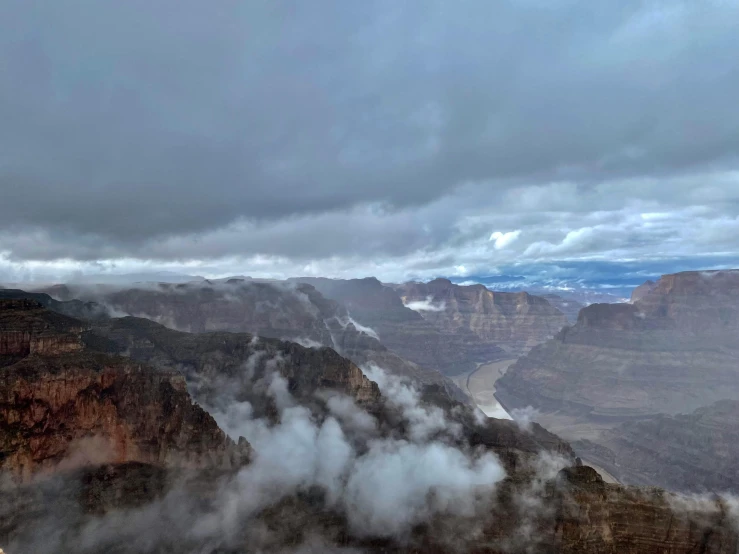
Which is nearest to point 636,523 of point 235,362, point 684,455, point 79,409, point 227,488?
point 227,488

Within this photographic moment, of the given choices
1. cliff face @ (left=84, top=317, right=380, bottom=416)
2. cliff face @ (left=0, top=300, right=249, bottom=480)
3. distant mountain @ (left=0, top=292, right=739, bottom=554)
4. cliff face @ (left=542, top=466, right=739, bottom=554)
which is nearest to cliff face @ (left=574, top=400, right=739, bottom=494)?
distant mountain @ (left=0, top=292, right=739, bottom=554)

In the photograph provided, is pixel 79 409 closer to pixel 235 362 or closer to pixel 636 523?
pixel 235 362

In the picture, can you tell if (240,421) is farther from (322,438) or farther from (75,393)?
(75,393)

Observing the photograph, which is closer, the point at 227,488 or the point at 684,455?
the point at 227,488

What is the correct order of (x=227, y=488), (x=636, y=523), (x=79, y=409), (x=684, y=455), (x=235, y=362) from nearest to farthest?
(x=636, y=523)
(x=79, y=409)
(x=227, y=488)
(x=235, y=362)
(x=684, y=455)

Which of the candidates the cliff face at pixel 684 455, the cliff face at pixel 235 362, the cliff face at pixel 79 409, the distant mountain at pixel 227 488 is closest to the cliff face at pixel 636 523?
the distant mountain at pixel 227 488

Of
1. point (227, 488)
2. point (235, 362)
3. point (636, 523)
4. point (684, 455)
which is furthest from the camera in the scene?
point (684, 455)

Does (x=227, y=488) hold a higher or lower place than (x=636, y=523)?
lower
